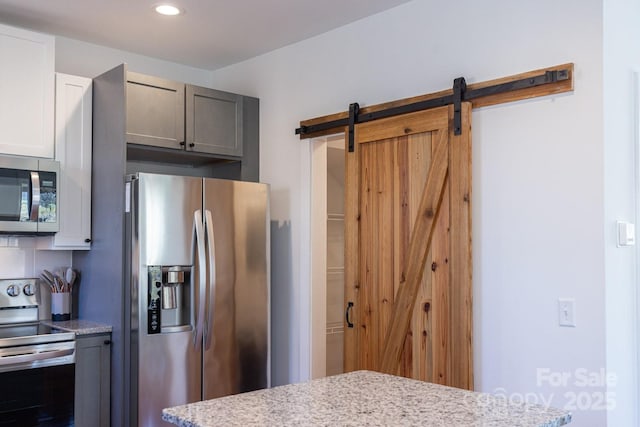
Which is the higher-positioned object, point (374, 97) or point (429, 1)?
point (429, 1)

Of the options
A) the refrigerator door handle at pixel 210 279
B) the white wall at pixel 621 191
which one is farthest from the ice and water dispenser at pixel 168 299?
the white wall at pixel 621 191

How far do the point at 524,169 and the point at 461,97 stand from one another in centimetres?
48

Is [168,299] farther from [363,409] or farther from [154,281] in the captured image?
[363,409]

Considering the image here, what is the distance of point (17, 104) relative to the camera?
341 cm

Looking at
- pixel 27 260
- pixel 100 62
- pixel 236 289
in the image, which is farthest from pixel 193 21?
pixel 27 260

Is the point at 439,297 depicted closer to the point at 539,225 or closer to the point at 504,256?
the point at 504,256

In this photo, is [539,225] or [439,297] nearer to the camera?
[539,225]

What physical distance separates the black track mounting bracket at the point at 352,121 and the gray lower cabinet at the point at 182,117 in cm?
93

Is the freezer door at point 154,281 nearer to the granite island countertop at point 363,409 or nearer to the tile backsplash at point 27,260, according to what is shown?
the tile backsplash at point 27,260

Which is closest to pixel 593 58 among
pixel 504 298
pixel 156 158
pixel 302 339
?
pixel 504 298

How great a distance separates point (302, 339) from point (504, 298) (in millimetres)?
1508

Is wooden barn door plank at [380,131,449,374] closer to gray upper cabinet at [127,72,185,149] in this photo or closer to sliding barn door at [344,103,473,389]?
sliding barn door at [344,103,473,389]

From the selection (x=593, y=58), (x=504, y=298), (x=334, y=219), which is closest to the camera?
(x=593, y=58)

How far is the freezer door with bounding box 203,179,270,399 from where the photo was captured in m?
3.52
